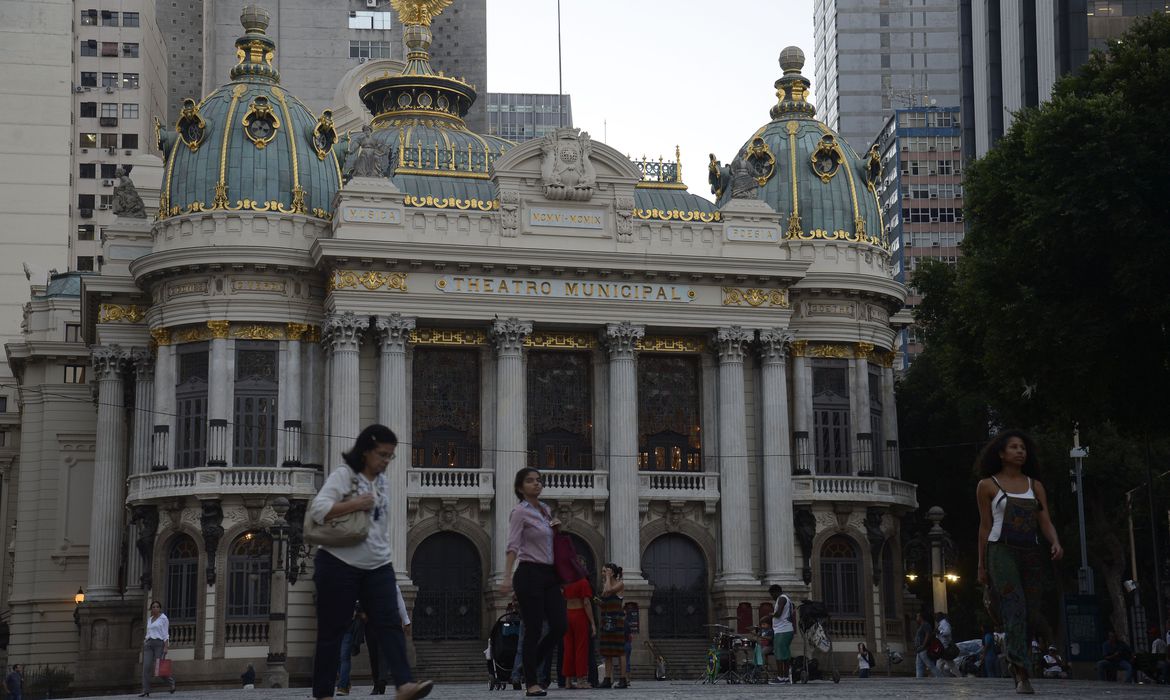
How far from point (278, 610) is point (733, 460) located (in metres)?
16.0

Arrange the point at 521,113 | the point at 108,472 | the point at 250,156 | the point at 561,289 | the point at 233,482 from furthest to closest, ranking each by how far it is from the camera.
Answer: the point at 521,113 → the point at 108,472 → the point at 250,156 → the point at 561,289 → the point at 233,482

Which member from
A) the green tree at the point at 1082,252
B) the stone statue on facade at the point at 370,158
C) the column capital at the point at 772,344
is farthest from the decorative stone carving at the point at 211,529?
the green tree at the point at 1082,252

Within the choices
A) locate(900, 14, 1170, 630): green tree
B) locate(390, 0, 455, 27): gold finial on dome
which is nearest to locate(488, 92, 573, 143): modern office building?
locate(390, 0, 455, 27): gold finial on dome

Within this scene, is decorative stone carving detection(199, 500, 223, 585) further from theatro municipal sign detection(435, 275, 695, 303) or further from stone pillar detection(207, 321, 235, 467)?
theatro municipal sign detection(435, 275, 695, 303)

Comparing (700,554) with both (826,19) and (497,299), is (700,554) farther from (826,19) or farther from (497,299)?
(826,19)

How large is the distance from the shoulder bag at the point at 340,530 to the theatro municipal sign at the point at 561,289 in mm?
40433

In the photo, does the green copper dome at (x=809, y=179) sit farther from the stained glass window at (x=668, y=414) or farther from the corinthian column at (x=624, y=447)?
the corinthian column at (x=624, y=447)

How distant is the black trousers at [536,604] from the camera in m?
21.9

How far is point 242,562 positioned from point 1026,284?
26.4 meters

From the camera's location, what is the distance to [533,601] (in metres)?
22.0

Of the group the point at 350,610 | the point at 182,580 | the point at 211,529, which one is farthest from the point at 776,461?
the point at 350,610

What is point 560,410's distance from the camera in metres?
59.2

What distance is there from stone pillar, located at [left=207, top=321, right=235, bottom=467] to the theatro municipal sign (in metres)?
6.91

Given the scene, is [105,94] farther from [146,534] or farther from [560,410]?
[560,410]
